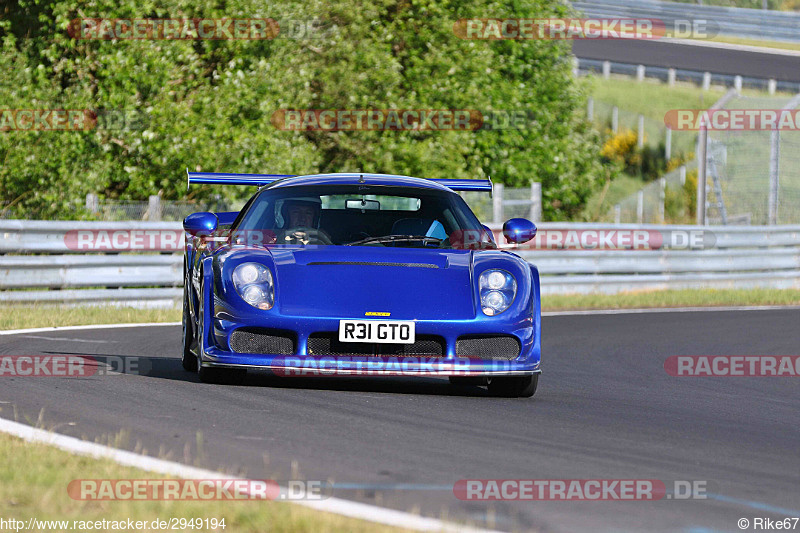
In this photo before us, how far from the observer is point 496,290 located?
23.9 ft

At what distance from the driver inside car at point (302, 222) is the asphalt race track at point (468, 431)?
85cm

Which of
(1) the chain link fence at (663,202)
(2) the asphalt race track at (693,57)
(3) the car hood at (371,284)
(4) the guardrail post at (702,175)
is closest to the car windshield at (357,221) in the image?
(3) the car hood at (371,284)

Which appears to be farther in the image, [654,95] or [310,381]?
[654,95]

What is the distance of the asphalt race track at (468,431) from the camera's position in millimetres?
4512

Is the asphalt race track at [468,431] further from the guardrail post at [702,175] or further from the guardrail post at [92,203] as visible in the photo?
the guardrail post at [702,175]

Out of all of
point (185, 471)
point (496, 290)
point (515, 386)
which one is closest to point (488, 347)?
point (496, 290)

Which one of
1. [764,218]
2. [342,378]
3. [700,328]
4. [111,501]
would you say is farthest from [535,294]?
[764,218]

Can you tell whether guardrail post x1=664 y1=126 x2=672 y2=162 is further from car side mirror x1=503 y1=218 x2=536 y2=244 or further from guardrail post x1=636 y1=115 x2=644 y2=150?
car side mirror x1=503 y1=218 x2=536 y2=244

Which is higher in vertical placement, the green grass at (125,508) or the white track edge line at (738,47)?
the white track edge line at (738,47)

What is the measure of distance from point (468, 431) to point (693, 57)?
38662mm

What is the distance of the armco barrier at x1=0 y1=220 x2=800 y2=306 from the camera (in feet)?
43.9

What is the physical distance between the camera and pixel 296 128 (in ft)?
71.3

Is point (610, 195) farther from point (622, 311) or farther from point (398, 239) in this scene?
point (398, 239)

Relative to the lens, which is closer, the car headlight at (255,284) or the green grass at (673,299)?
the car headlight at (255,284)
